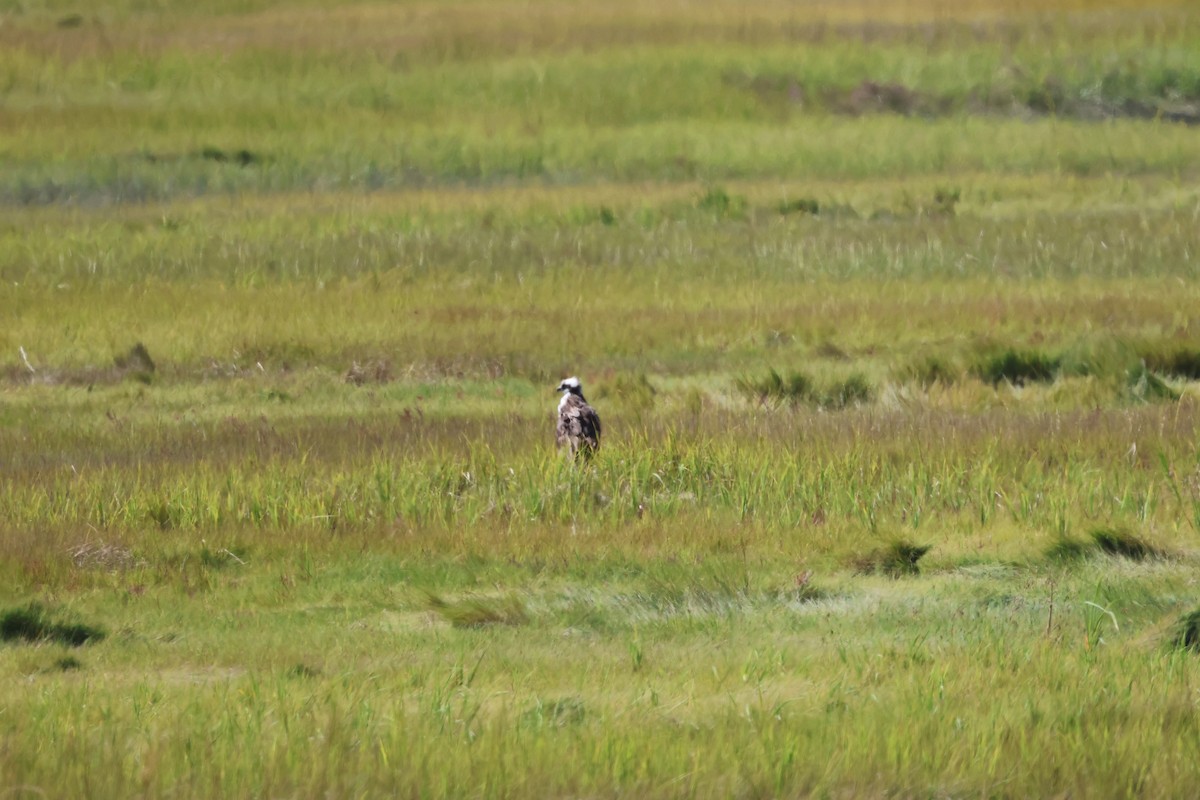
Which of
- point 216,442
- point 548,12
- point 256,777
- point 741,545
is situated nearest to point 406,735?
point 256,777

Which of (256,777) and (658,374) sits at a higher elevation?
(256,777)

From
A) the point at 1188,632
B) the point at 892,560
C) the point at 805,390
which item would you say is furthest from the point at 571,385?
the point at 805,390

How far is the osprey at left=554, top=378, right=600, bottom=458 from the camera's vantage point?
1210 cm

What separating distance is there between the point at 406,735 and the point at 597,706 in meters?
0.94

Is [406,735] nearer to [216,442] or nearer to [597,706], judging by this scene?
[597,706]

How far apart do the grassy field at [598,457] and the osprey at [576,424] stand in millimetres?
212

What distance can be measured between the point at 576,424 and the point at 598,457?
286 mm

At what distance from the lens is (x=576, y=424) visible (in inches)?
481

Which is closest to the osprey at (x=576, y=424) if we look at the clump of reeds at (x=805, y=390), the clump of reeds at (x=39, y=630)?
the clump of reeds at (x=39, y=630)

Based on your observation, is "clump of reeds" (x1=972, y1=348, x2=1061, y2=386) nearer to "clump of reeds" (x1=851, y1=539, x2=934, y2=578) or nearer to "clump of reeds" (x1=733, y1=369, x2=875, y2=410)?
"clump of reeds" (x1=733, y1=369, x2=875, y2=410)

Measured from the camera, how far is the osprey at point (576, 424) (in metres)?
12.1

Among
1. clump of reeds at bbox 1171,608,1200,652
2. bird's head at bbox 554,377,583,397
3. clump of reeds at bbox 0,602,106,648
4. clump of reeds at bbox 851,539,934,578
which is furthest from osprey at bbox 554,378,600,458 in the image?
clump of reeds at bbox 1171,608,1200,652

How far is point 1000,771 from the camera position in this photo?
20.2ft

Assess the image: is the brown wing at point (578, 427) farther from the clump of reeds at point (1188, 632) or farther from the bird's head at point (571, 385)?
the clump of reeds at point (1188, 632)
